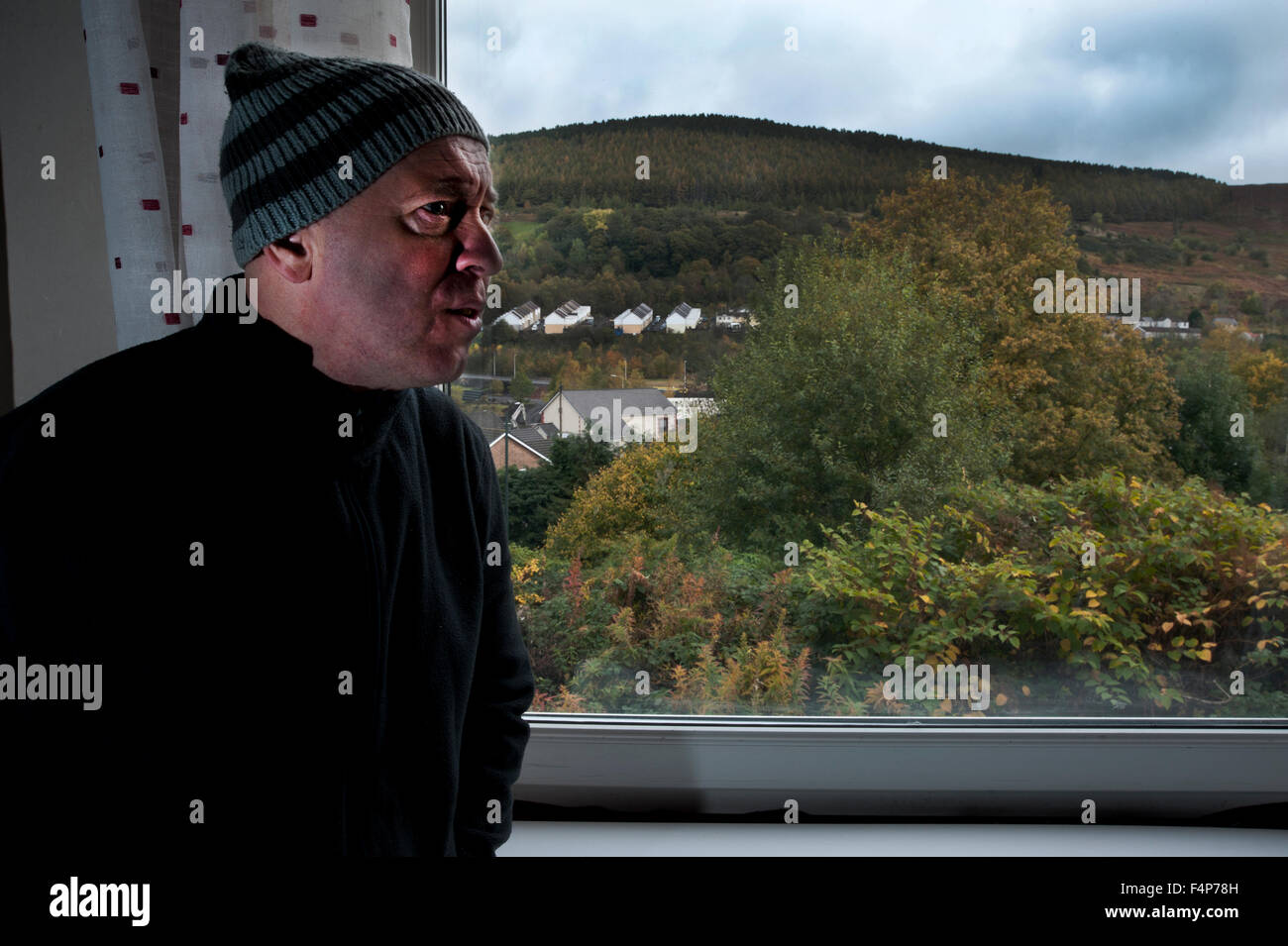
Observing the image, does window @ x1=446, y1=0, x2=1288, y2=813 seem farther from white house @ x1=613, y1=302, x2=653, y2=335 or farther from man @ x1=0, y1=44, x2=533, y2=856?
man @ x1=0, y1=44, x2=533, y2=856

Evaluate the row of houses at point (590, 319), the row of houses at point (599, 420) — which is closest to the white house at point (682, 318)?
the row of houses at point (590, 319)

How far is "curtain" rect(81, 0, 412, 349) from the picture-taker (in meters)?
Answer: 0.91

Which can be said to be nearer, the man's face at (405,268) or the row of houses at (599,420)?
the man's face at (405,268)

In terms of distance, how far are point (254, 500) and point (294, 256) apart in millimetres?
189

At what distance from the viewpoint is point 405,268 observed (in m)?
0.65

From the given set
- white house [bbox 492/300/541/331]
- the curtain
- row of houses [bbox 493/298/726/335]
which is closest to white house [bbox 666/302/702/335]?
row of houses [bbox 493/298/726/335]

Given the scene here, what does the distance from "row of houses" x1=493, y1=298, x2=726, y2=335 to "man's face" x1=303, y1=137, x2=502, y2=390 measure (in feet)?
2.15

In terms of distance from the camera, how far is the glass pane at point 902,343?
128 centimetres

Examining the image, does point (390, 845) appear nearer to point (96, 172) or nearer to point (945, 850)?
point (945, 850)

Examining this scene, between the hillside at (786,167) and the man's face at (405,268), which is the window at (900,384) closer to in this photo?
the hillside at (786,167)

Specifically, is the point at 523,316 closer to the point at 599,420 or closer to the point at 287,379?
the point at 599,420

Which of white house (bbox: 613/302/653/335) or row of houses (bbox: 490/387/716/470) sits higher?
white house (bbox: 613/302/653/335)

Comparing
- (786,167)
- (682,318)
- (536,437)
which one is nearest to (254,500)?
(536,437)

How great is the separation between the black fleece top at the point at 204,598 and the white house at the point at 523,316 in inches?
24.3
